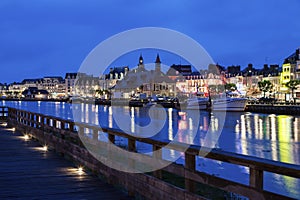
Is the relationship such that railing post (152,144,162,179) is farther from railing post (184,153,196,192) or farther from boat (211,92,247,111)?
boat (211,92,247,111)

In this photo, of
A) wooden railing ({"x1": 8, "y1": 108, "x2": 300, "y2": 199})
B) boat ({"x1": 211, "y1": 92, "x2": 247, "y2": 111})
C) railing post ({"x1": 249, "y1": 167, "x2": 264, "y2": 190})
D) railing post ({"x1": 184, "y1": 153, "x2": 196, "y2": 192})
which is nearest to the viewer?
wooden railing ({"x1": 8, "y1": 108, "x2": 300, "y2": 199})

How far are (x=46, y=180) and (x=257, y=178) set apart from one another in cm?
624

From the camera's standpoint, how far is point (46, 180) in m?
10.1

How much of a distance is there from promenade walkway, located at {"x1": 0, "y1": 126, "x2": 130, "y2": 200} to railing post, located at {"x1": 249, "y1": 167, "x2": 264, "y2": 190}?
3.62 meters

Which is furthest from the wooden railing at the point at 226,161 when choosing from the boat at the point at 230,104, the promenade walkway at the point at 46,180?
the boat at the point at 230,104

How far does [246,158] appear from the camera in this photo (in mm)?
5199

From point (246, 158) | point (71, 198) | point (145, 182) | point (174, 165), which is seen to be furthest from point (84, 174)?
point (246, 158)

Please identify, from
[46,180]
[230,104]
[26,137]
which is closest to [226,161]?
[46,180]

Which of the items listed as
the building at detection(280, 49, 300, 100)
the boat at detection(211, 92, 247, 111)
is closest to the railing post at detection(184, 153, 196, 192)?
the boat at detection(211, 92, 247, 111)

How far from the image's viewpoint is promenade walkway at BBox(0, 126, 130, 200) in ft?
28.0

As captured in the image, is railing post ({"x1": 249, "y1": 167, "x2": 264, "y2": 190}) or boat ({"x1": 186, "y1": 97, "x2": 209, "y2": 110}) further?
boat ({"x1": 186, "y1": 97, "x2": 209, "y2": 110})

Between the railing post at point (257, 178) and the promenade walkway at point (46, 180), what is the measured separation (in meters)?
3.62

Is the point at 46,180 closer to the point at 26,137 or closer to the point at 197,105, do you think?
the point at 26,137

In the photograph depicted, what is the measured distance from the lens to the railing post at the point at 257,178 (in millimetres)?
4957
